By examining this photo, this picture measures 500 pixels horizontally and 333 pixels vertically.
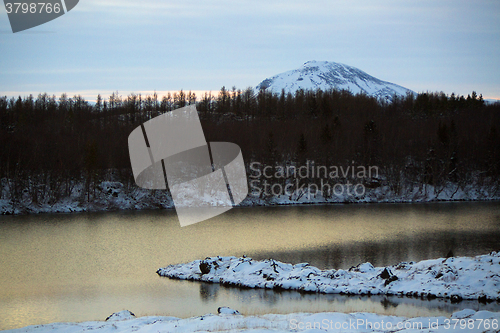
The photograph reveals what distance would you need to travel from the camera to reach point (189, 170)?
224 ft

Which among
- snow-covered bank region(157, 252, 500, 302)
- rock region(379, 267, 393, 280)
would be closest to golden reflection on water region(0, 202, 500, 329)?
snow-covered bank region(157, 252, 500, 302)

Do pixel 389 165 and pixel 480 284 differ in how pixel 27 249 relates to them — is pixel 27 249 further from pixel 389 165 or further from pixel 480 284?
pixel 389 165

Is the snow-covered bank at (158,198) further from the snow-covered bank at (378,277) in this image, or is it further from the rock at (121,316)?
the rock at (121,316)

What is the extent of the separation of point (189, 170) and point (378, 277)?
52818 millimetres

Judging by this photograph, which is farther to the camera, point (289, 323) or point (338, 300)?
point (338, 300)

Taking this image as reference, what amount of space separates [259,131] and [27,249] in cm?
5529

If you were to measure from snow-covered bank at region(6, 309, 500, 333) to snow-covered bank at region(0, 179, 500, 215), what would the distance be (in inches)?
1604

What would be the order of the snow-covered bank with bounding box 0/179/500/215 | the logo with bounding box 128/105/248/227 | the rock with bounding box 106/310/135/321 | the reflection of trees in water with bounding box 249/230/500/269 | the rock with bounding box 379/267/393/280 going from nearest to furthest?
the rock with bounding box 106/310/135/321 < the rock with bounding box 379/267/393/280 < the reflection of trees in water with bounding box 249/230/500/269 < the snow-covered bank with bounding box 0/179/500/215 < the logo with bounding box 128/105/248/227

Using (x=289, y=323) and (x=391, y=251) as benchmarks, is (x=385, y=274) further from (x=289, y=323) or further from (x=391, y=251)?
(x=391, y=251)

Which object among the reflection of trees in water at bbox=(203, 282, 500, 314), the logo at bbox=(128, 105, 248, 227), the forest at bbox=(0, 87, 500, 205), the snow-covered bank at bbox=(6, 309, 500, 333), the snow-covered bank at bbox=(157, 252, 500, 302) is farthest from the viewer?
the forest at bbox=(0, 87, 500, 205)

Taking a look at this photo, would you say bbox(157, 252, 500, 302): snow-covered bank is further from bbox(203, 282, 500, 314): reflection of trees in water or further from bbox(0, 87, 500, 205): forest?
bbox(0, 87, 500, 205): forest

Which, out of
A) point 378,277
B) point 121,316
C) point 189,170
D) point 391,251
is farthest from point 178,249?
point 189,170

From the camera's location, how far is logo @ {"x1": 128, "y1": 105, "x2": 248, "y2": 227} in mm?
51906

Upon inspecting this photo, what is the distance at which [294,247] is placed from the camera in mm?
27203
